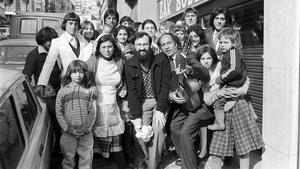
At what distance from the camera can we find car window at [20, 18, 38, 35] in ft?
41.2

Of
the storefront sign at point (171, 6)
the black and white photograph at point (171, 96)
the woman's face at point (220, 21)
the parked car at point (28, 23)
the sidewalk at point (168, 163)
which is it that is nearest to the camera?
the black and white photograph at point (171, 96)

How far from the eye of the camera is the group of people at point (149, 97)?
4227mm

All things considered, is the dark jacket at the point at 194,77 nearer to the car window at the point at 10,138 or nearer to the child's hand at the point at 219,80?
the child's hand at the point at 219,80

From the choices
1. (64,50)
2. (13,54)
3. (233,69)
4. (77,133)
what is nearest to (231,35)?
(233,69)

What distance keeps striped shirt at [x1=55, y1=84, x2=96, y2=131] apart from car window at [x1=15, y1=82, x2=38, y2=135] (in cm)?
33

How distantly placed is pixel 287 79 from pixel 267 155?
3.31ft

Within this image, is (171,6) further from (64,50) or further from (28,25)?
(64,50)

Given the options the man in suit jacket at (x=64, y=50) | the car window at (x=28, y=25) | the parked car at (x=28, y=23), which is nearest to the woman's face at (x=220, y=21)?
the man in suit jacket at (x=64, y=50)

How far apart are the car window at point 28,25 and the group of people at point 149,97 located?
26.1 feet

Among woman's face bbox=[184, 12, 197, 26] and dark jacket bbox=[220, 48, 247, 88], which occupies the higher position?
woman's face bbox=[184, 12, 197, 26]

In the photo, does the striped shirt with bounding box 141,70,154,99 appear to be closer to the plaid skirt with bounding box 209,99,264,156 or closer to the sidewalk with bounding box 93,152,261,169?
the plaid skirt with bounding box 209,99,264,156

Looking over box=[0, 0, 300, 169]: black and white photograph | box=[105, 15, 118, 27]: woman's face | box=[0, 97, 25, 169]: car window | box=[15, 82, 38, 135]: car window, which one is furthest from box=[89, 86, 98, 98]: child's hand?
box=[105, 15, 118, 27]: woman's face

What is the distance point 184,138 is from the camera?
14.6 feet

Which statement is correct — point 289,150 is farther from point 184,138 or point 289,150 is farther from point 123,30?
point 123,30
